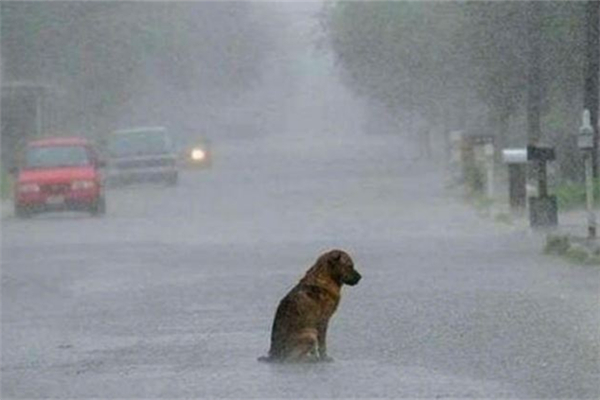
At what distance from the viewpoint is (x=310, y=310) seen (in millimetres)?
15305

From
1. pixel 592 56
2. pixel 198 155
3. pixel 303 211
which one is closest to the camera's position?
pixel 592 56

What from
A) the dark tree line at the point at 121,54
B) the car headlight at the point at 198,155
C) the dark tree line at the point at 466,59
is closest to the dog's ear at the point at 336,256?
the dark tree line at the point at 466,59

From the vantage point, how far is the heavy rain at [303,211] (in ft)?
54.0

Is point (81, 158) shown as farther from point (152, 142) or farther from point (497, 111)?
point (152, 142)

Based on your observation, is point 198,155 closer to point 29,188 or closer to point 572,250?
point 29,188

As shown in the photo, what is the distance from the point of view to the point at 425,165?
74.9m

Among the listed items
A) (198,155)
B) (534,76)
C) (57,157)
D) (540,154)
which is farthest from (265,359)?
(198,155)

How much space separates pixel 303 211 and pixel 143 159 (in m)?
19.2

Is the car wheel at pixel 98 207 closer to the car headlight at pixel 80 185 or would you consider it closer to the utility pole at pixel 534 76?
the car headlight at pixel 80 185

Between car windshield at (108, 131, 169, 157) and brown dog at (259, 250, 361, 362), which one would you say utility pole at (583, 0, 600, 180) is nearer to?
brown dog at (259, 250, 361, 362)

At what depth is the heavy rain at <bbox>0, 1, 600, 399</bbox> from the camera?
16453 mm

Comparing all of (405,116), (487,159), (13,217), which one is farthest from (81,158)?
(405,116)

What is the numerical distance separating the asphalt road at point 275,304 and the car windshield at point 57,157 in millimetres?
3693

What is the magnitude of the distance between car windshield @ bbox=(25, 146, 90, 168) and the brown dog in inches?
1286
